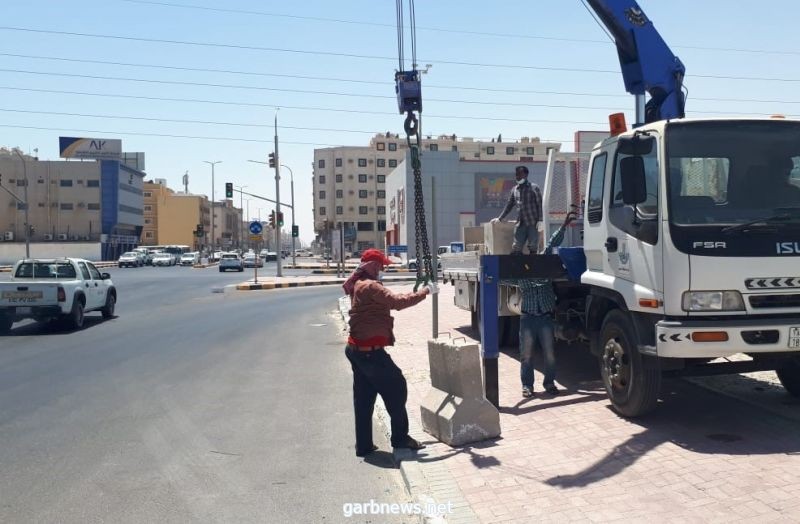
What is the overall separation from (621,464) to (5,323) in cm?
1411

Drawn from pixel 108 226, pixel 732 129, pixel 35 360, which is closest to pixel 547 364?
pixel 732 129

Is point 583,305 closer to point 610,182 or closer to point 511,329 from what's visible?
point 610,182

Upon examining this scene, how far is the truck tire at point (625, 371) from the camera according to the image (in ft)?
19.1

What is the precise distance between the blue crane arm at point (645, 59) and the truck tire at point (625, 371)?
12.4 ft

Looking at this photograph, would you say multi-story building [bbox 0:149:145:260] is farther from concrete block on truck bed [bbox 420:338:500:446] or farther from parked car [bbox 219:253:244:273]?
concrete block on truck bed [bbox 420:338:500:446]

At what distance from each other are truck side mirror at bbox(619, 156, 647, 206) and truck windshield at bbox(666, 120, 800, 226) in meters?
0.22

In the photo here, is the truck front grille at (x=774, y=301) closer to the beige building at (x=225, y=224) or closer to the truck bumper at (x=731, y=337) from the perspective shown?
the truck bumper at (x=731, y=337)

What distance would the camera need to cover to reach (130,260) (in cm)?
6494

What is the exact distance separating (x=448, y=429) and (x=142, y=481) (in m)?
2.49

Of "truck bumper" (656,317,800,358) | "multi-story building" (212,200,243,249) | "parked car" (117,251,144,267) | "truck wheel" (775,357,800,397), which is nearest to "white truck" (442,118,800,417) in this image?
"truck bumper" (656,317,800,358)

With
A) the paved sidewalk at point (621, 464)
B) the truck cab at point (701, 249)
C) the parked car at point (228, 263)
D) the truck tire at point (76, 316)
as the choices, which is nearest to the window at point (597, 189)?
the truck cab at point (701, 249)

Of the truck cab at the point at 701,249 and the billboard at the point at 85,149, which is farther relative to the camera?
the billboard at the point at 85,149

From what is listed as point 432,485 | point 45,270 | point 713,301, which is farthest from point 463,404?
point 45,270

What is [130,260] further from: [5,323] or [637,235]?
[637,235]
